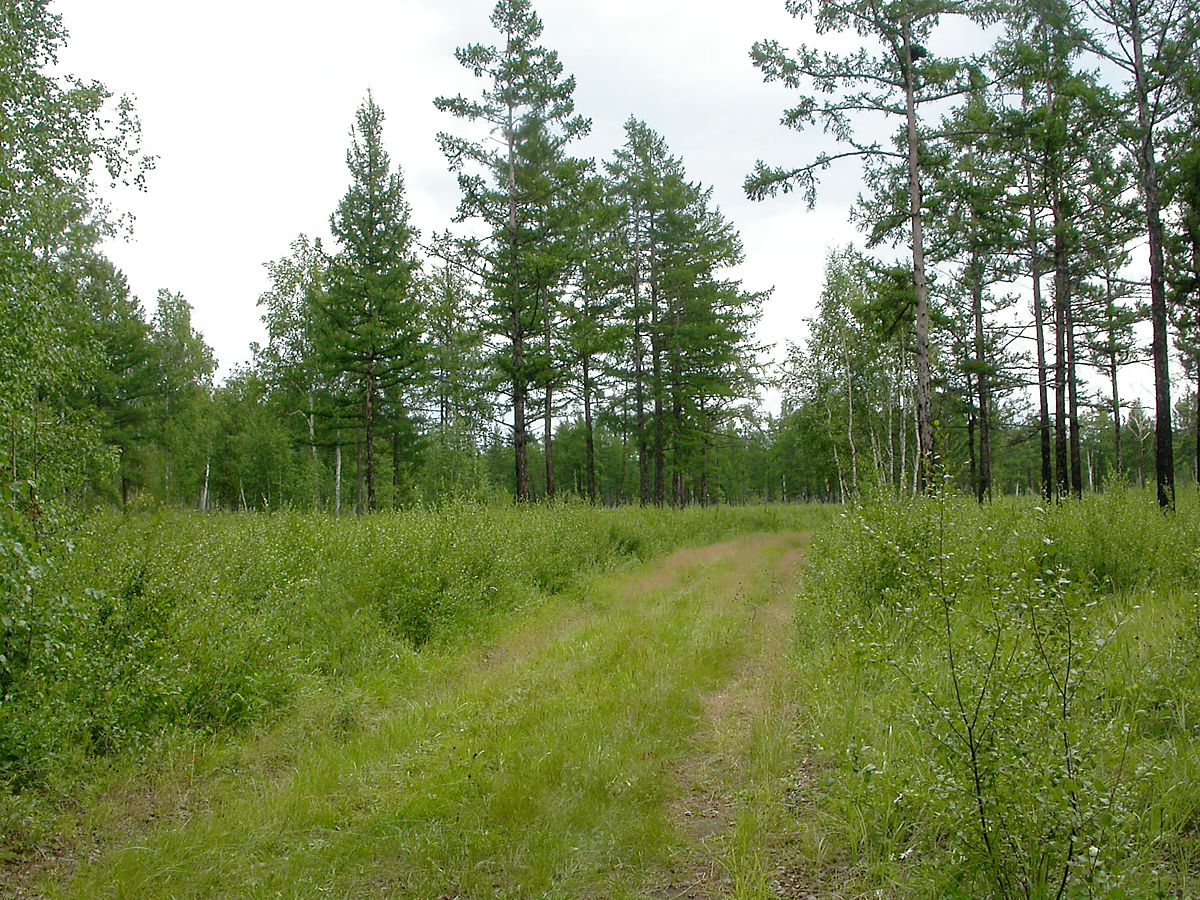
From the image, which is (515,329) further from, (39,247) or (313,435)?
(313,435)

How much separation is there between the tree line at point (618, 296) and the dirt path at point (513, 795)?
2.41 m

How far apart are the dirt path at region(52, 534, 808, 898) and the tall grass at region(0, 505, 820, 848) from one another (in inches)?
32.1

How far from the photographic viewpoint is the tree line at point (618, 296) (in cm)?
1160

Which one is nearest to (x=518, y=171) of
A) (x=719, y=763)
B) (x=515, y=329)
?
(x=515, y=329)

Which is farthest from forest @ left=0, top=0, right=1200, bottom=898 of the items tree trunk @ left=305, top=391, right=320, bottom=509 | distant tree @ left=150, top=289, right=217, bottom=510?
distant tree @ left=150, top=289, right=217, bottom=510

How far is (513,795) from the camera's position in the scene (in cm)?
423

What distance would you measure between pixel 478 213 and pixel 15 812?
18.6 m

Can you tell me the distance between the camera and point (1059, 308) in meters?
21.2

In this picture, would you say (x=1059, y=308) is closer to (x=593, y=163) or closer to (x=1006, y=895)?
(x=593, y=163)

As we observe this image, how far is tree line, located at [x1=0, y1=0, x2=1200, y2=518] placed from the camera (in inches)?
457

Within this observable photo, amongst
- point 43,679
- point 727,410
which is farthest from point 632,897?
point 727,410

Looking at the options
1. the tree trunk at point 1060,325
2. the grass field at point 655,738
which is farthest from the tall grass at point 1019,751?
the tree trunk at point 1060,325

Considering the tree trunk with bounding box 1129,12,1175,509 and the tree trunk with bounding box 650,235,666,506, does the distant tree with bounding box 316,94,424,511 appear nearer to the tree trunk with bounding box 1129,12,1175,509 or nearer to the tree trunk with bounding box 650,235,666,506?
the tree trunk with bounding box 650,235,666,506

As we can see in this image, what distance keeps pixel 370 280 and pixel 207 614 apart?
→ 19.1 m
